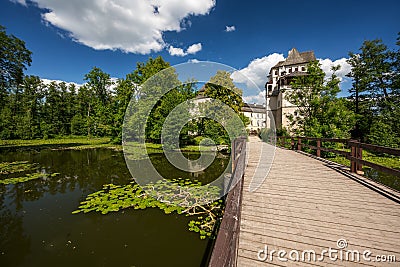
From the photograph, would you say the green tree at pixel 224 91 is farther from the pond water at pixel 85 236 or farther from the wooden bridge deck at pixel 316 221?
the pond water at pixel 85 236

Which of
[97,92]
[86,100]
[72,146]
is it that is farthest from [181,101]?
[86,100]

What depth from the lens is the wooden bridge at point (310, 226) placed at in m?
1.77

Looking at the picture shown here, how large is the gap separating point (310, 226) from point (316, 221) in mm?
201

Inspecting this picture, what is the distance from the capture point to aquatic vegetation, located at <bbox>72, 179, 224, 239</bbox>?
4413 millimetres

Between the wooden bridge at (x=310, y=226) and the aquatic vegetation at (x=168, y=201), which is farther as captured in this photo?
the aquatic vegetation at (x=168, y=201)

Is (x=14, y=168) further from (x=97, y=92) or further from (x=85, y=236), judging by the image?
(x=97, y=92)

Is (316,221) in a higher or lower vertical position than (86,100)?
lower

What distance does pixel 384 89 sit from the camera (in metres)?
17.1

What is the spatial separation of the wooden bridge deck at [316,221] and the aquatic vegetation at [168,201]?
1375 mm

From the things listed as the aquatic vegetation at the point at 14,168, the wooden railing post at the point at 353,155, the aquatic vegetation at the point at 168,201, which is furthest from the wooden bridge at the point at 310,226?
the aquatic vegetation at the point at 14,168

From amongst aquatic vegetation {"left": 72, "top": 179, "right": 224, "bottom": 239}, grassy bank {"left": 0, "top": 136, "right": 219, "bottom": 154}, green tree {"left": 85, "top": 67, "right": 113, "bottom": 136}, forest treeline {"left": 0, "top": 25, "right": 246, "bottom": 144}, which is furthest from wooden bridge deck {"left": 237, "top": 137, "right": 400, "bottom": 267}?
green tree {"left": 85, "top": 67, "right": 113, "bottom": 136}

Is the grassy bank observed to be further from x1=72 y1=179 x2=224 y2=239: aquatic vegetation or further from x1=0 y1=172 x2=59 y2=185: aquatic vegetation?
x1=72 y1=179 x2=224 y2=239: aquatic vegetation

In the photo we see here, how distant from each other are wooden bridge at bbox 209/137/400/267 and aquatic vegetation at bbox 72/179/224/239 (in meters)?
1.39

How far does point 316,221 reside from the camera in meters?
2.48
